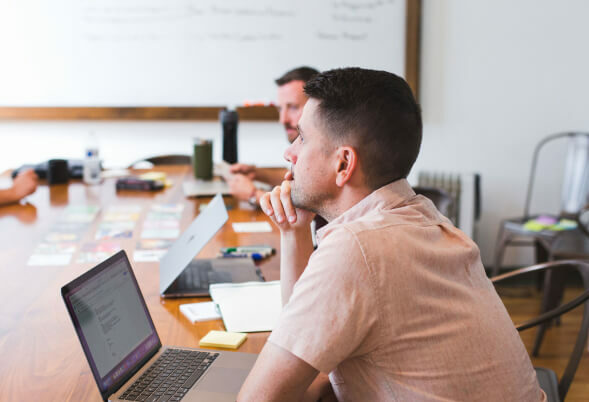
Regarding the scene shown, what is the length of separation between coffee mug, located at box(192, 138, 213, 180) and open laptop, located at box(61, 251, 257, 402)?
1.73m

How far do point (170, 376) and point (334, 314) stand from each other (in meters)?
0.37

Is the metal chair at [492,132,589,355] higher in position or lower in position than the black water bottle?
lower

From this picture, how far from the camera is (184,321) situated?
1.38 m

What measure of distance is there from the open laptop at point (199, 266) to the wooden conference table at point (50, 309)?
4 centimetres

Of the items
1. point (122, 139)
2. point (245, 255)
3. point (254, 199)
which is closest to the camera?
point (245, 255)

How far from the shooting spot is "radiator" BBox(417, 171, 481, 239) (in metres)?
3.87

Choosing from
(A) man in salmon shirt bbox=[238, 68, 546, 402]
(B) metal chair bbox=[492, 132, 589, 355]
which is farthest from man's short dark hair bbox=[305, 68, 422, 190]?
(B) metal chair bbox=[492, 132, 589, 355]

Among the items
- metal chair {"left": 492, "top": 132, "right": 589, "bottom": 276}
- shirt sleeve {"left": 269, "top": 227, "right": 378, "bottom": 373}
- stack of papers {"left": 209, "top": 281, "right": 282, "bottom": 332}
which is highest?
shirt sleeve {"left": 269, "top": 227, "right": 378, "bottom": 373}

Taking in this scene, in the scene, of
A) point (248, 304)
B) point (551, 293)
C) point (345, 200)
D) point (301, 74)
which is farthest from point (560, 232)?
point (345, 200)

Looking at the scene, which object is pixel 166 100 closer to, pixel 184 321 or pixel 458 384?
pixel 184 321

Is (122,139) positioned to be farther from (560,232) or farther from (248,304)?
(248,304)

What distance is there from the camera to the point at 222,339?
127 centimetres

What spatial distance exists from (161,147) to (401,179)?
10.1ft

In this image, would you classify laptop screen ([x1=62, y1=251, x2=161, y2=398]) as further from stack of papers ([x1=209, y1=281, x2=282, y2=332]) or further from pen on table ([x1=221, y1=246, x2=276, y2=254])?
pen on table ([x1=221, y1=246, x2=276, y2=254])
